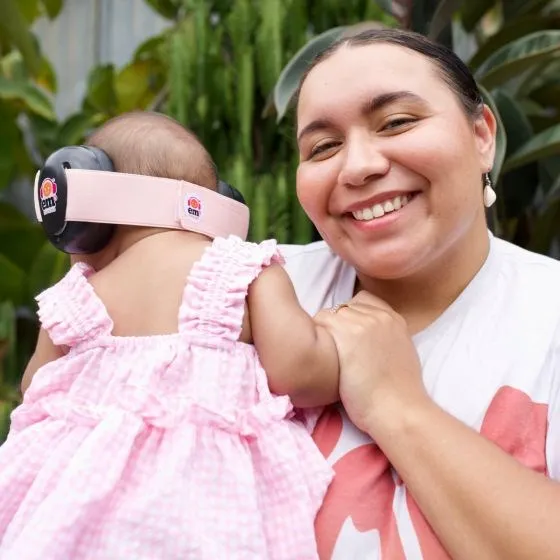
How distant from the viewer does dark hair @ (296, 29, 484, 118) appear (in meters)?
1.02

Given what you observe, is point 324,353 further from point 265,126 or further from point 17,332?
point 17,332

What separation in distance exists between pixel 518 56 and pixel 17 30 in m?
1.74

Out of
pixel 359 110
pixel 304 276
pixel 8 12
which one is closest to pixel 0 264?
pixel 8 12

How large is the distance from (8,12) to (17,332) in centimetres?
128

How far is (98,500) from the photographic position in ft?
2.64

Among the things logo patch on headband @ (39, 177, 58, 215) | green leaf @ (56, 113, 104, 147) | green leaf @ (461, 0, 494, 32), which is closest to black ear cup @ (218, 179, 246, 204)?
logo patch on headband @ (39, 177, 58, 215)

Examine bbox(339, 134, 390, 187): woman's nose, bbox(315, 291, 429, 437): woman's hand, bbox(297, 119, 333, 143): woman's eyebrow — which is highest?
bbox(297, 119, 333, 143): woman's eyebrow

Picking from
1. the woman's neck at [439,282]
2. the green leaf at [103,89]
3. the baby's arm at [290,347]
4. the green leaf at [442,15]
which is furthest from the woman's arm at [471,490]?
the green leaf at [103,89]

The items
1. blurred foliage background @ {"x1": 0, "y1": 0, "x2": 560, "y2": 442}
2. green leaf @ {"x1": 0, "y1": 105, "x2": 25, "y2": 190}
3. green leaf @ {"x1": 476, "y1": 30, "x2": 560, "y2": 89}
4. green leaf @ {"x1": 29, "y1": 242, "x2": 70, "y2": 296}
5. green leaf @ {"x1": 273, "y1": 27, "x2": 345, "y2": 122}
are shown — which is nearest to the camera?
green leaf @ {"x1": 273, "y1": 27, "x2": 345, "y2": 122}

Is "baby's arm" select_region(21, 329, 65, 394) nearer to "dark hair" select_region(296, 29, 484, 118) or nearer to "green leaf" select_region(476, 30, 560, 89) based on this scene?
"dark hair" select_region(296, 29, 484, 118)

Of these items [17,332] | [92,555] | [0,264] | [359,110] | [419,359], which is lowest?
[17,332]

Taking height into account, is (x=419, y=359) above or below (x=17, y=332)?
above

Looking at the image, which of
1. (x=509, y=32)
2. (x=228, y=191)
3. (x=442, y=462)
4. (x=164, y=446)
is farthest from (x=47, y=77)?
(x=442, y=462)

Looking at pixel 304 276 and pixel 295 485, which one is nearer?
pixel 295 485
